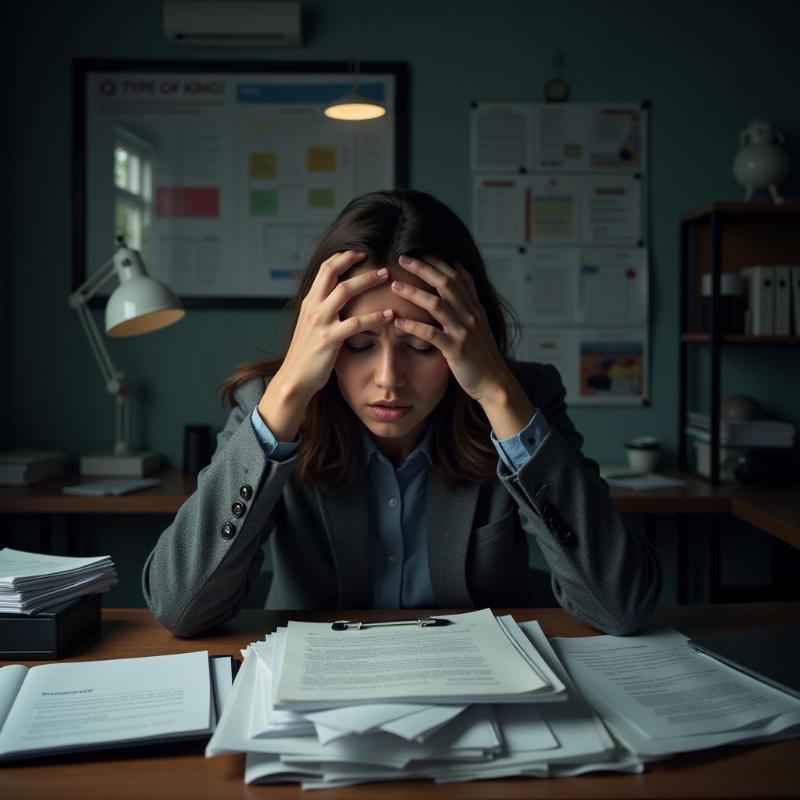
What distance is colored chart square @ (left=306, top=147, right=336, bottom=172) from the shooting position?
10.0ft

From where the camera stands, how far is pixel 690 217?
9.65 feet

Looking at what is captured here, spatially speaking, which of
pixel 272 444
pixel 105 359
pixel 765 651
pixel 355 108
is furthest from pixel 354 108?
pixel 765 651

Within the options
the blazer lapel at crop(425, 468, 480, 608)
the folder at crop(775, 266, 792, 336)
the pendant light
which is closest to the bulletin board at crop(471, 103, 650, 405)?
the folder at crop(775, 266, 792, 336)

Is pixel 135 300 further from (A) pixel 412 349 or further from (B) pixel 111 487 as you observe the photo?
(A) pixel 412 349

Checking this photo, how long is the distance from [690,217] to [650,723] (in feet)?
7.95

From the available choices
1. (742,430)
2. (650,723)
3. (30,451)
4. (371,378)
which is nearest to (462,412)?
(371,378)

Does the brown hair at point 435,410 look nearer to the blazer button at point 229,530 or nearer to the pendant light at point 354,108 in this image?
the blazer button at point 229,530

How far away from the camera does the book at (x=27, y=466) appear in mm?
2688

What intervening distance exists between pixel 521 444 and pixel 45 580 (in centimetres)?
65

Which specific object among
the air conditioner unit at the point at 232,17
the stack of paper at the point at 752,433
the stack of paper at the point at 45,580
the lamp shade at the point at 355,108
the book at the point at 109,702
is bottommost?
the book at the point at 109,702

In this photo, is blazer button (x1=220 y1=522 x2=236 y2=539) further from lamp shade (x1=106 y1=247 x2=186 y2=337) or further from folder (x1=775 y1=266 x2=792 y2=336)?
folder (x1=775 y1=266 x2=792 y2=336)

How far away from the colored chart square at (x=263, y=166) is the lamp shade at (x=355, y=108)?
0.47 m

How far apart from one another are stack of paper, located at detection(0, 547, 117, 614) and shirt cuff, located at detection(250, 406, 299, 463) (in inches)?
10.6

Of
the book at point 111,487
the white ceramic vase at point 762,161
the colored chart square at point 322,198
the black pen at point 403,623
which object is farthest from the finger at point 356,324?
the white ceramic vase at point 762,161
